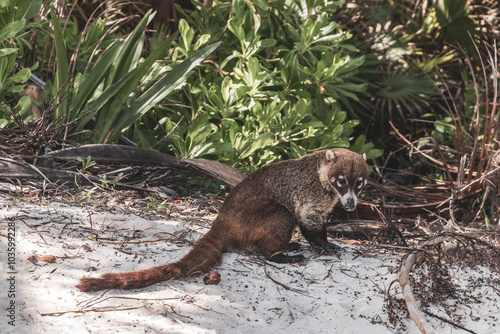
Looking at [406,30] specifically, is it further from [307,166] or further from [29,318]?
[29,318]

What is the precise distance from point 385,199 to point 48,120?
3364 mm

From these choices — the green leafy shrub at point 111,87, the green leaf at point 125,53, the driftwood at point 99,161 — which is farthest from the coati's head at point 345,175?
the green leaf at point 125,53

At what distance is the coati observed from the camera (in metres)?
3.53

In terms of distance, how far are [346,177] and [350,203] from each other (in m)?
0.19

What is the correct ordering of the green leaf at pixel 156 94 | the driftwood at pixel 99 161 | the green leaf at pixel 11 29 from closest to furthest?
the driftwood at pixel 99 161 → the green leaf at pixel 11 29 → the green leaf at pixel 156 94

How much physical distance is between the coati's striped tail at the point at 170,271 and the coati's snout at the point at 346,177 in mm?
922

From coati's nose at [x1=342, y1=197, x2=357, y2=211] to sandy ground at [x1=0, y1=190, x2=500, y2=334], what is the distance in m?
0.34

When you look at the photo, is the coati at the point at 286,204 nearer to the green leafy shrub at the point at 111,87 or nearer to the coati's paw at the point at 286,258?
the coati's paw at the point at 286,258

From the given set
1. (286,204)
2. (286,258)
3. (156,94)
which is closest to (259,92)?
(156,94)

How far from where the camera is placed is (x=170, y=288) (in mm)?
2904

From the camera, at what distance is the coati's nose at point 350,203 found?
362 centimetres

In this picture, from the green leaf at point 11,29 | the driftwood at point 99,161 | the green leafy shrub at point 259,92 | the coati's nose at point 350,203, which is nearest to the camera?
the coati's nose at point 350,203

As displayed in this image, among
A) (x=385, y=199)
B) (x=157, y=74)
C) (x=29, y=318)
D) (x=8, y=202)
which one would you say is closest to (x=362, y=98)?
(x=385, y=199)

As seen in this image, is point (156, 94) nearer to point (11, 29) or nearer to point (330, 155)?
point (11, 29)
